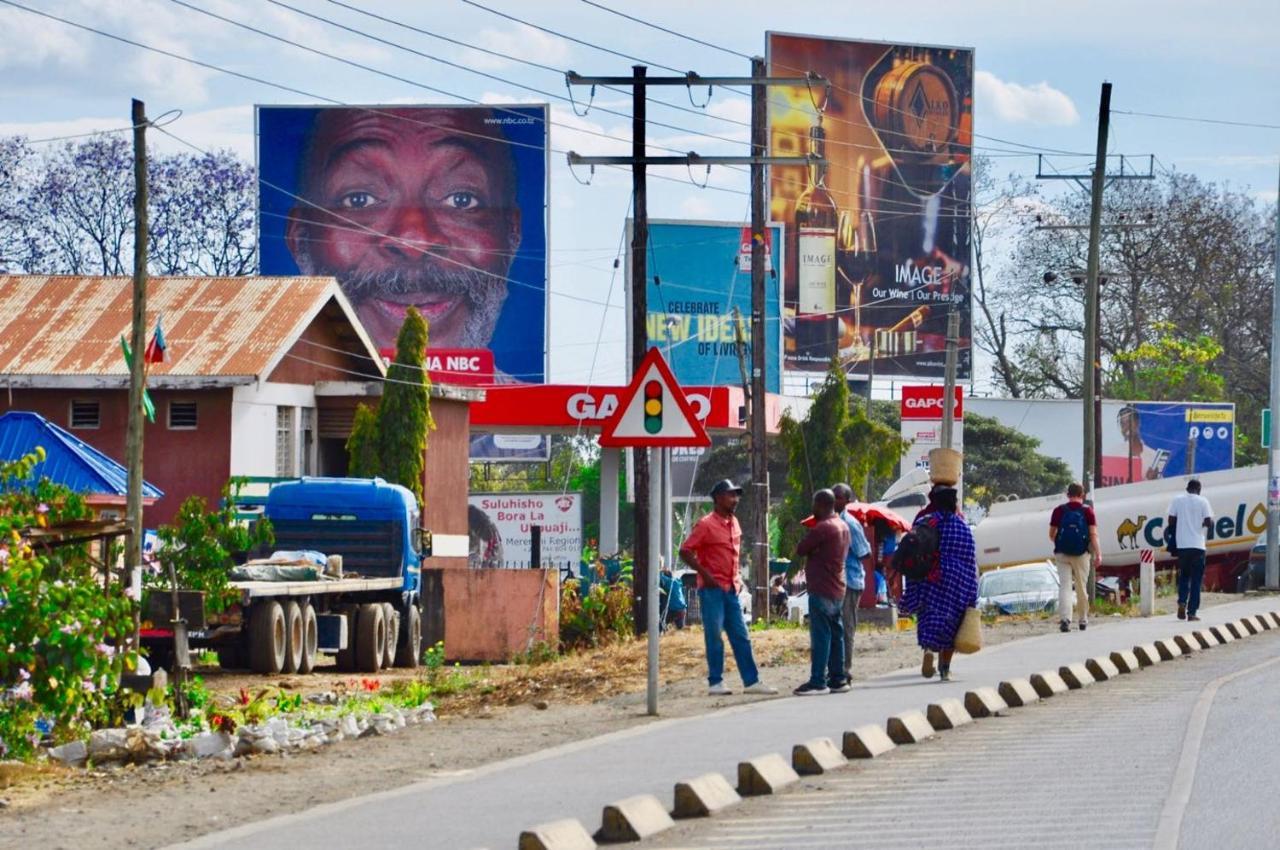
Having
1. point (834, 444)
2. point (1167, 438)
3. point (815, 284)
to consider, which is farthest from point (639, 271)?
point (1167, 438)

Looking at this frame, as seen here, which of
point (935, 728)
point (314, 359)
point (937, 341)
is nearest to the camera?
point (935, 728)

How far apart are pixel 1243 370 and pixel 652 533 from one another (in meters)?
64.8

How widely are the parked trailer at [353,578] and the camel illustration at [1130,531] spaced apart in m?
23.7

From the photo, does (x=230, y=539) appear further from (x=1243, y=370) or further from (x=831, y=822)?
(x=1243, y=370)

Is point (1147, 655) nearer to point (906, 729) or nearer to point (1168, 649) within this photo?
point (1168, 649)

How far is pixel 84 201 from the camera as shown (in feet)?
215

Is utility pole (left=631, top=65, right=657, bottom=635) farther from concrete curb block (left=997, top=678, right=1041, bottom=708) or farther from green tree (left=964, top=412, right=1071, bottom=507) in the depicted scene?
green tree (left=964, top=412, right=1071, bottom=507)

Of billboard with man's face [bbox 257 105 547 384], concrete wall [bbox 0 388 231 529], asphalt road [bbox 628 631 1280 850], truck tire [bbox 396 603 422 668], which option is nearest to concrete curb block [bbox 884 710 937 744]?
asphalt road [bbox 628 631 1280 850]

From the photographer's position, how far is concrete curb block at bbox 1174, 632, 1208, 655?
76.8ft

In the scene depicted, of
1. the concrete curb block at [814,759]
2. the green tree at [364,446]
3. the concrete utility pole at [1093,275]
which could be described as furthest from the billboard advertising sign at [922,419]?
the concrete curb block at [814,759]

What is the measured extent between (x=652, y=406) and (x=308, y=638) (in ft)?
43.2

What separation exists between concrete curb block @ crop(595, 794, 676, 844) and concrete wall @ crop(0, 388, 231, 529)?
3063cm

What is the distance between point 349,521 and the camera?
105 ft

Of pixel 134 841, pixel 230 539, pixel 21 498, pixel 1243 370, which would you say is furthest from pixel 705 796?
pixel 1243 370
